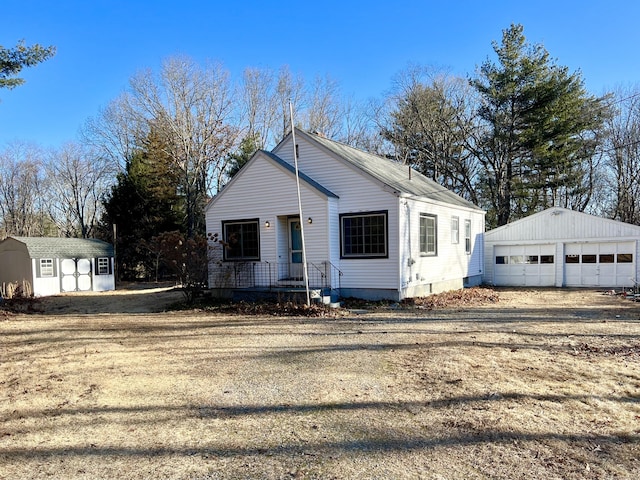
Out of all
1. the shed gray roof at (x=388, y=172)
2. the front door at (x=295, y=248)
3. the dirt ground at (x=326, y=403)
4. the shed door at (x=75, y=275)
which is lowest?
the dirt ground at (x=326, y=403)

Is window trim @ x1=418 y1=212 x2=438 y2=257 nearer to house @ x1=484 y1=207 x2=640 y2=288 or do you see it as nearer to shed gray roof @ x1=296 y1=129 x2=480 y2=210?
shed gray roof @ x1=296 y1=129 x2=480 y2=210

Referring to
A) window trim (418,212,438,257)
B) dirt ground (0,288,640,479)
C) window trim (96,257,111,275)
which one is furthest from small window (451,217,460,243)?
window trim (96,257,111,275)

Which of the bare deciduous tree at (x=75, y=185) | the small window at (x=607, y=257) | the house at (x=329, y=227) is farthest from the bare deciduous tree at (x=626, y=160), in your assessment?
the bare deciduous tree at (x=75, y=185)

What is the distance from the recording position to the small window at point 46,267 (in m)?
19.8

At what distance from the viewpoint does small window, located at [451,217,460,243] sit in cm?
1643

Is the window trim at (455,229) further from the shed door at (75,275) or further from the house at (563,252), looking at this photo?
the shed door at (75,275)

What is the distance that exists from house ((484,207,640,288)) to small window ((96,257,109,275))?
19559 mm

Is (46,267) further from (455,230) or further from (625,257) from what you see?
(625,257)

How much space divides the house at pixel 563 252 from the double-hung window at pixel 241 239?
37.2 ft

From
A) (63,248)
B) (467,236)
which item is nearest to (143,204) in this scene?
(63,248)

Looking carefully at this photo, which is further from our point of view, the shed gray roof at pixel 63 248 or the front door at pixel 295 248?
the shed gray roof at pixel 63 248

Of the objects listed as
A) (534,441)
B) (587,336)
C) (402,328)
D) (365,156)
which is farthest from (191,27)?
(534,441)

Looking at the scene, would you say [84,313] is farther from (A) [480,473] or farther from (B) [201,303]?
(A) [480,473]

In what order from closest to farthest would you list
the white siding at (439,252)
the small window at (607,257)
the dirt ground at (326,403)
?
the dirt ground at (326,403) → the white siding at (439,252) → the small window at (607,257)
